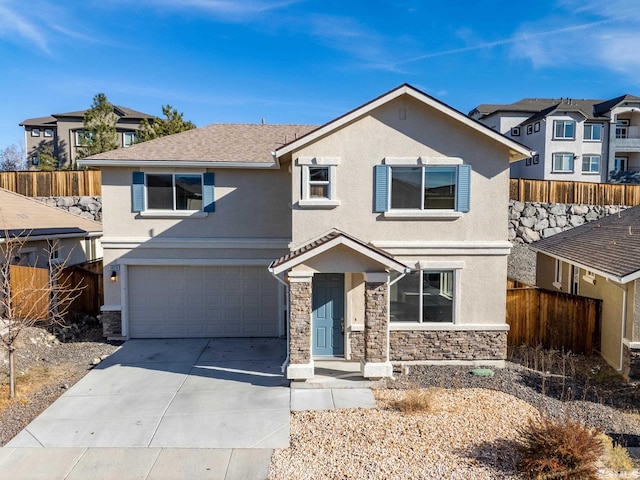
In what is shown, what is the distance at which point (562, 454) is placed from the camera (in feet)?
19.7

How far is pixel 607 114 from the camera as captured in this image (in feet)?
115

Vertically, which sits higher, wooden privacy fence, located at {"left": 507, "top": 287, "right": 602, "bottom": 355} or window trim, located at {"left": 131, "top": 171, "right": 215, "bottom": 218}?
window trim, located at {"left": 131, "top": 171, "right": 215, "bottom": 218}

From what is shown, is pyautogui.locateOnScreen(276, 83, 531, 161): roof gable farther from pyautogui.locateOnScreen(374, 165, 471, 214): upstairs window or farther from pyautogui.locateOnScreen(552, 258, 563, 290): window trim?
pyautogui.locateOnScreen(552, 258, 563, 290): window trim

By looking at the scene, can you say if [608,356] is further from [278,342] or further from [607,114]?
[607,114]

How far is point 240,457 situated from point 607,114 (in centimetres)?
4092

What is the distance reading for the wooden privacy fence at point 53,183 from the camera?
2300 cm

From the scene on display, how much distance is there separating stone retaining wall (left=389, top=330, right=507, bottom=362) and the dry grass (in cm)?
834

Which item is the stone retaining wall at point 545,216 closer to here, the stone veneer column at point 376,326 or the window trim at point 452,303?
the window trim at point 452,303

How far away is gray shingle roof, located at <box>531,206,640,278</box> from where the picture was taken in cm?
1046

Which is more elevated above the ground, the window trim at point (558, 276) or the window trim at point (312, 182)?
the window trim at point (312, 182)

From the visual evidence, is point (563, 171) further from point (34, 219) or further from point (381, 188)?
point (34, 219)

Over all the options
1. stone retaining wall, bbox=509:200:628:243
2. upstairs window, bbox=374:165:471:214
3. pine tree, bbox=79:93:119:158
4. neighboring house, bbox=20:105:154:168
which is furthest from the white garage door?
neighboring house, bbox=20:105:154:168

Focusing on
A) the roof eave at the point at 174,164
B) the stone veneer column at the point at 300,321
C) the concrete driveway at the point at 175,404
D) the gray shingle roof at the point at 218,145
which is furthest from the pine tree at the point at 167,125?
the stone veneer column at the point at 300,321

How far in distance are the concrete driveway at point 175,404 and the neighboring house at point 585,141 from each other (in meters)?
31.3
